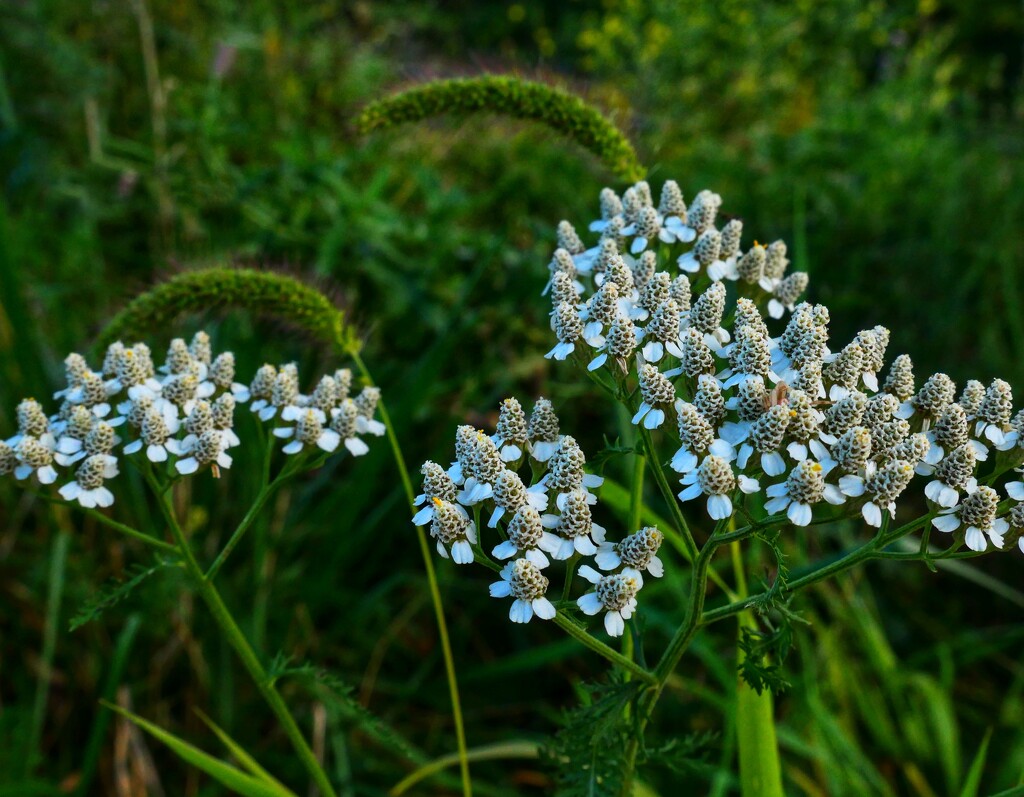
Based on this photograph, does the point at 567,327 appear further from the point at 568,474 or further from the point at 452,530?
the point at 452,530

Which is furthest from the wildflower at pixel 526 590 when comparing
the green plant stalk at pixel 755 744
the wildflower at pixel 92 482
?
the wildflower at pixel 92 482

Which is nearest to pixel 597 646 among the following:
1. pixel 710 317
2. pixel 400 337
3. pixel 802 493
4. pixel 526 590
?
pixel 526 590

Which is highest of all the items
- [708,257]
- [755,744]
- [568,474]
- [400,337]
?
[400,337]

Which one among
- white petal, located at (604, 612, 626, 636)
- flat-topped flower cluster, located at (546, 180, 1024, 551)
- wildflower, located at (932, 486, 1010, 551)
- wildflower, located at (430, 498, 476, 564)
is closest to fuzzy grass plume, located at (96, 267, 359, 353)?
flat-topped flower cluster, located at (546, 180, 1024, 551)

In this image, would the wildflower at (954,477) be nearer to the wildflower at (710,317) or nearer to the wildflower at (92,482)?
the wildflower at (710,317)

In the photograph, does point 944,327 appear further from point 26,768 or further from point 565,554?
point 26,768

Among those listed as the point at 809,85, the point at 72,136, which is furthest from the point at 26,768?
the point at 809,85
